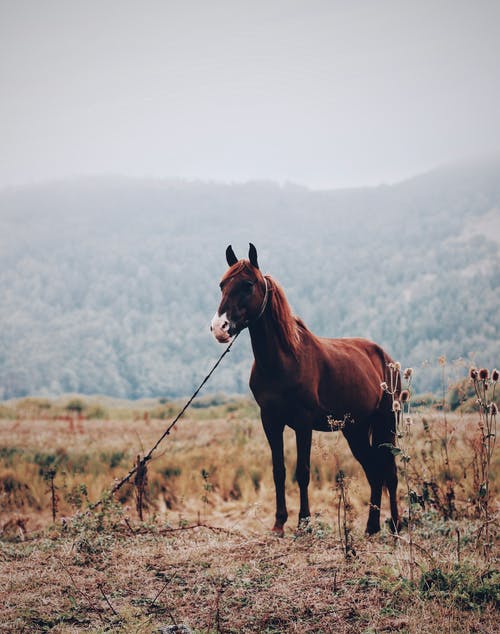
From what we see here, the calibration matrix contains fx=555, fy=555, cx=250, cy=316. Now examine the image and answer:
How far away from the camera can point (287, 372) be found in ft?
15.4

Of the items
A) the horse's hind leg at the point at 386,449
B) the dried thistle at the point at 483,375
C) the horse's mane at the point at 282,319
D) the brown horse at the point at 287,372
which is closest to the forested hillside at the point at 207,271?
the horse's hind leg at the point at 386,449

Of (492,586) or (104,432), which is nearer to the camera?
(492,586)

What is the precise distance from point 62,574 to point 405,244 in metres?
68.4

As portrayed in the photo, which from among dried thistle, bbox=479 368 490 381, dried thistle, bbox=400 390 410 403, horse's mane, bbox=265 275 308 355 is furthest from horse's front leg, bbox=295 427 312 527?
dried thistle, bbox=479 368 490 381

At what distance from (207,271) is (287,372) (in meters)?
64.9

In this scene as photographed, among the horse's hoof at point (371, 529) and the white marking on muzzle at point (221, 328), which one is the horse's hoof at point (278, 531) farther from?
the white marking on muzzle at point (221, 328)

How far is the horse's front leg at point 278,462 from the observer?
15.7 feet

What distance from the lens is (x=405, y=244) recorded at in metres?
68.4

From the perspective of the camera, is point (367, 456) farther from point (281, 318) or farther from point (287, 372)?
point (281, 318)

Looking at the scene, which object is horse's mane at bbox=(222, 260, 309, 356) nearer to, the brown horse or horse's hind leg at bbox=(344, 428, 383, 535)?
the brown horse

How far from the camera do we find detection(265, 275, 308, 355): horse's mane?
476 cm

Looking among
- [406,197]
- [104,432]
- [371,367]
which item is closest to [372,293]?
[406,197]

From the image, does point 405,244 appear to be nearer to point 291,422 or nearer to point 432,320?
point 432,320

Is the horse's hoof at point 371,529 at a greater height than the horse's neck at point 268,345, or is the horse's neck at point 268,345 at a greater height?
the horse's neck at point 268,345
